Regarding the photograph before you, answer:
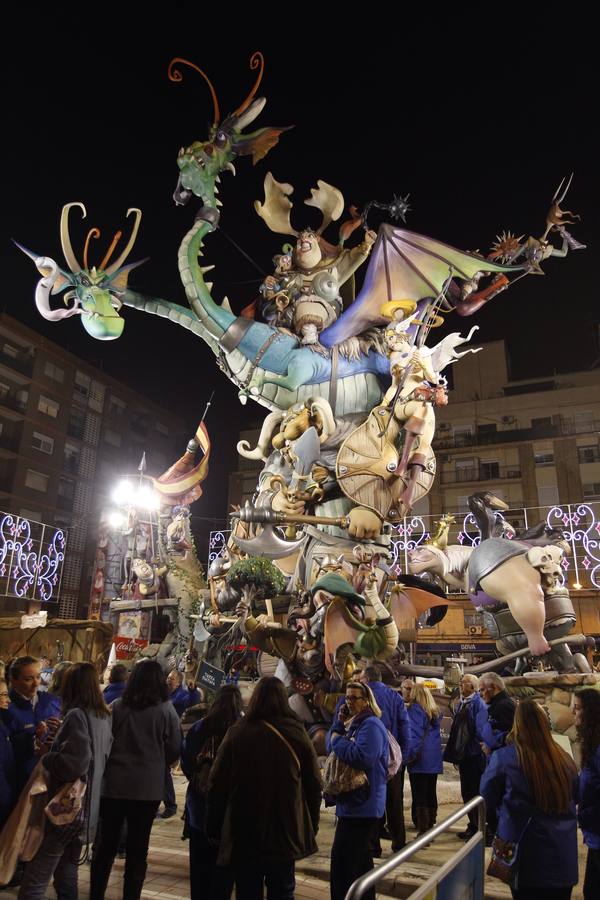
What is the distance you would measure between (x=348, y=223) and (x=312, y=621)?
26.5 feet

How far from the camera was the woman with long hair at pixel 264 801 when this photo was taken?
2857 millimetres

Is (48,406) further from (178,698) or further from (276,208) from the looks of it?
(178,698)

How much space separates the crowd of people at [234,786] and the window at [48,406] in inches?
1309

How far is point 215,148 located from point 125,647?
11.3m

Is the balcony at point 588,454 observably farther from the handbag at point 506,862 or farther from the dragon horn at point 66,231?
the handbag at point 506,862

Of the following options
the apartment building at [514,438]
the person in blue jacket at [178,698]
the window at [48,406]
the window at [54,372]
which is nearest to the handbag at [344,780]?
the person in blue jacket at [178,698]

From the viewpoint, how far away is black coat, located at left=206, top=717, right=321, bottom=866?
2.85 metres

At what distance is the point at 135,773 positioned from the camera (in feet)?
12.3

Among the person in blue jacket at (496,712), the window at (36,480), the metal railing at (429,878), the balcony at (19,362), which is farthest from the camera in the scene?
the window at (36,480)

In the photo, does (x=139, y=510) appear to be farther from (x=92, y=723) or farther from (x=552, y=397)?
(x=552, y=397)

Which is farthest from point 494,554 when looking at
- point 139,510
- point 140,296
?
point 139,510

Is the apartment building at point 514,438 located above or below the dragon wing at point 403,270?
above

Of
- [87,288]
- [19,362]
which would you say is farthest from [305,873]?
[19,362]

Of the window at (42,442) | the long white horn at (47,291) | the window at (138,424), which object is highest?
the window at (138,424)
